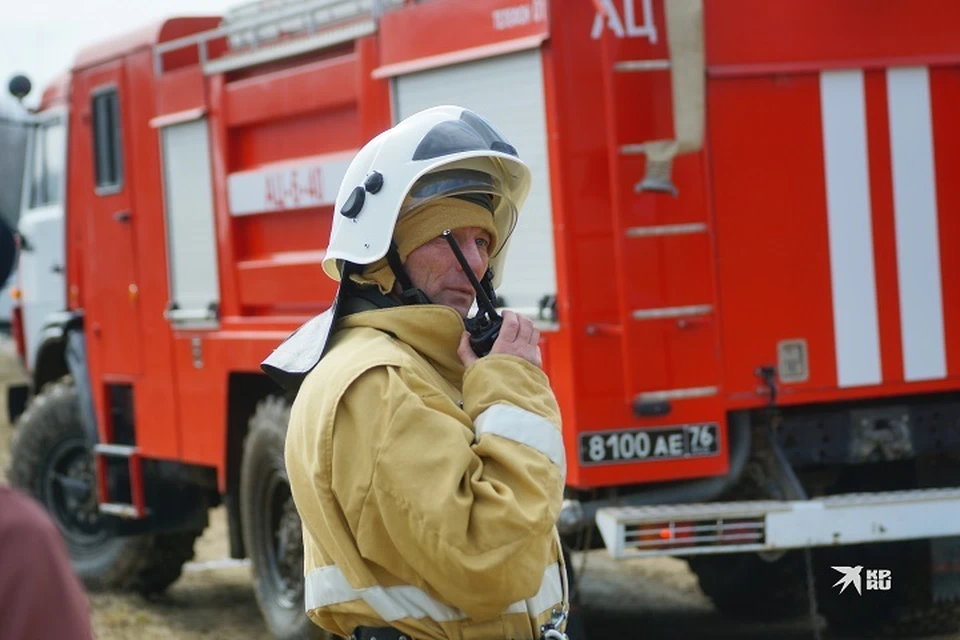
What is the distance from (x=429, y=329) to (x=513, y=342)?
150 mm

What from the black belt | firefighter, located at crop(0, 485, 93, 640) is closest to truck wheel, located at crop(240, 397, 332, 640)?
the black belt

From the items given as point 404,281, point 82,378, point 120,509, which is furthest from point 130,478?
point 404,281

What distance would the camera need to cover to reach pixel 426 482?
2812 millimetres

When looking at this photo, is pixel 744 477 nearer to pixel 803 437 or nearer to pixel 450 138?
pixel 803 437

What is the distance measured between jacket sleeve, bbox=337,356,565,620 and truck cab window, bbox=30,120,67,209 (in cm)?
730

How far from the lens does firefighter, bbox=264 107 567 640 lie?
282cm

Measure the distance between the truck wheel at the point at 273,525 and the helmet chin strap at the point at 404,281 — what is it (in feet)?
13.7

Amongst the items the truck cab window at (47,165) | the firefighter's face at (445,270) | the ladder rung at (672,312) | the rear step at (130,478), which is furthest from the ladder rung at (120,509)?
the firefighter's face at (445,270)

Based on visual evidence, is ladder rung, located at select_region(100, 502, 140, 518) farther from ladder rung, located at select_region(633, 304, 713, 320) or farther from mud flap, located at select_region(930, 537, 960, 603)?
mud flap, located at select_region(930, 537, 960, 603)

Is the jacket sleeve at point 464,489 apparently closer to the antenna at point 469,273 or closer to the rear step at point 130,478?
the antenna at point 469,273

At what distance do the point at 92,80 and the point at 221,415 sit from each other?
2.29 m

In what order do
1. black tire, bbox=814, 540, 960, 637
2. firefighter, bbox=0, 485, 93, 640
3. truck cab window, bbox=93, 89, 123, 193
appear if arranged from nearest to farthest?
firefighter, bbox=0, 485, 93, 640 < black tire, bbox=814, 540, 960, 637 < truck cab window, bbox=93, 89, 123, 193

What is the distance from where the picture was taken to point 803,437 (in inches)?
257

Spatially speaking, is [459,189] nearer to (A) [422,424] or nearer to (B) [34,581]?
(A) [422,424]
